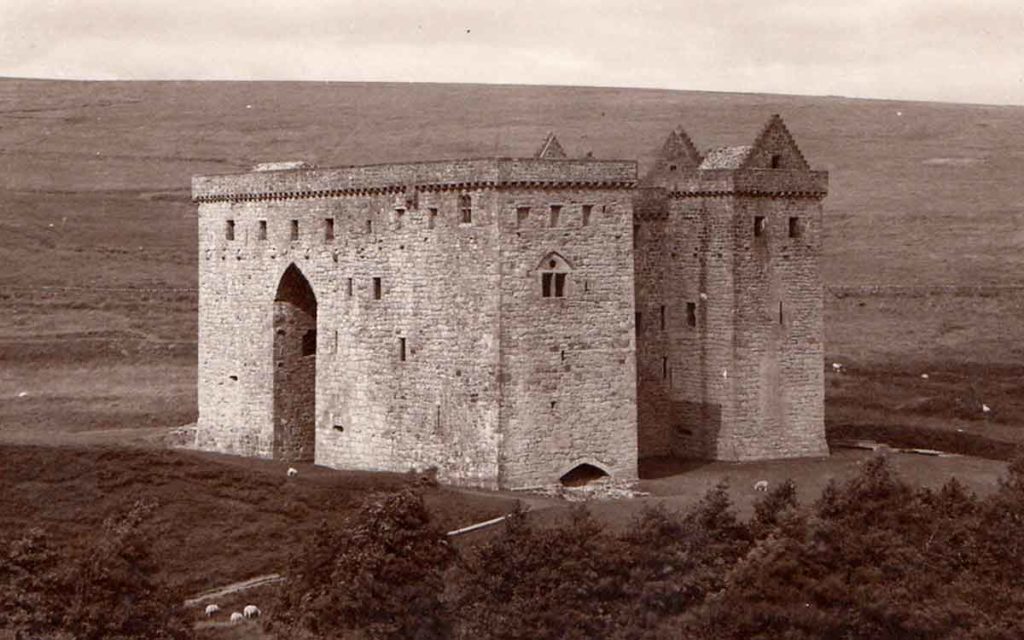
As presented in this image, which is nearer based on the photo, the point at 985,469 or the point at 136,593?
the point at 136,593

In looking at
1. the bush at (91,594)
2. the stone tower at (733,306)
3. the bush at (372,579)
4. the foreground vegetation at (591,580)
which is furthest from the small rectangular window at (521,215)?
the bush at (91,594)

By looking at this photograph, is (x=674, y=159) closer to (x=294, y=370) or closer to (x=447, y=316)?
(x=447, y=316)

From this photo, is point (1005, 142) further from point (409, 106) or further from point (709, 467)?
point (709, 467)

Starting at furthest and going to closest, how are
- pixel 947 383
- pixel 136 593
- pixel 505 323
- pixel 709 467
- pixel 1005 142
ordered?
pixel 1005 142 < pixel 947 383 < pixel 709 467 < pixel 505 323 < pixel 136 593

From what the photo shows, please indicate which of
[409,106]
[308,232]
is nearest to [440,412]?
[308,232]

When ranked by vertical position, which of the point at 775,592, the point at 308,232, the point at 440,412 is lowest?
the point at 775,592

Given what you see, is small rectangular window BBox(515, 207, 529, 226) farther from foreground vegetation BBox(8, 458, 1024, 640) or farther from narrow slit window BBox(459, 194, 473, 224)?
foreground vegetation BBox(8, 458, 1024, 640)

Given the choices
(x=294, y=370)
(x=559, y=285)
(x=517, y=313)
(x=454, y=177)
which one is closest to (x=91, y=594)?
(x=517, y=313)

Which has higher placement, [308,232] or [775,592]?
[308,232]
